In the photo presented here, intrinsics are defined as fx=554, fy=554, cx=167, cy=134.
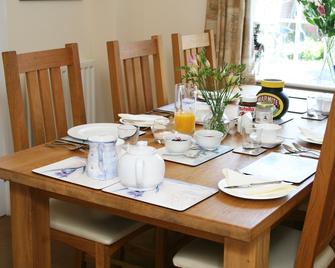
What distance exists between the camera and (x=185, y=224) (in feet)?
4.74

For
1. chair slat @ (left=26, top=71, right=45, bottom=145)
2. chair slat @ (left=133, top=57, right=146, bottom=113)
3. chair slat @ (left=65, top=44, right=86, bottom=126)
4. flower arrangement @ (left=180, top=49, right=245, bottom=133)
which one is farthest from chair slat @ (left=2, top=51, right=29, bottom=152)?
chair slat @ (left=133, top=57, right=146, bottom=113)

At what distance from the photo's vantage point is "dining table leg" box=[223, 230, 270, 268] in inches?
57.7

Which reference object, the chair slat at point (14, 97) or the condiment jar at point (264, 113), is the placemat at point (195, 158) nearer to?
the condiment jar at point (264, 113)

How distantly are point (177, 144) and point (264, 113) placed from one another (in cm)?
50

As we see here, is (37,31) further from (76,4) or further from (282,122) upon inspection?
(282,122)

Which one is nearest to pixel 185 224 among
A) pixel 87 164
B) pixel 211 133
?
pixel 87 164

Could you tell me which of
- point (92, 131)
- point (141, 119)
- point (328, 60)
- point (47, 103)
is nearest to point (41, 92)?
point (47, 103)

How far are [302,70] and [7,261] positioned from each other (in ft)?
6.94

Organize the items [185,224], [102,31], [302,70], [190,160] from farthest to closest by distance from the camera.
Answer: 1. [102,31]
2. [302,70]
3. [190,160]
4. [185,224]

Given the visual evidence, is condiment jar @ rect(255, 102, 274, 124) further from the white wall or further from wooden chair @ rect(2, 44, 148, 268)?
the white wall

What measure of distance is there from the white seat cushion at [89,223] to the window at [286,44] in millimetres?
1793

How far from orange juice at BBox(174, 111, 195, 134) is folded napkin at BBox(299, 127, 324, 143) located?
44 centimetres

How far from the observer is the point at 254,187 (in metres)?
1.60

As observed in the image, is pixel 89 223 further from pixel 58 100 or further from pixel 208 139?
pixel 58 100
